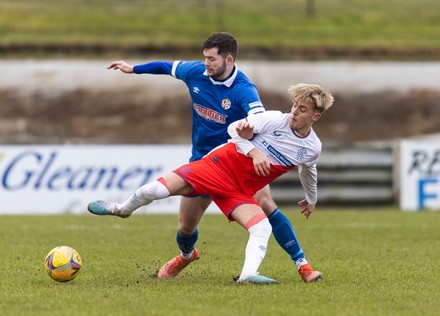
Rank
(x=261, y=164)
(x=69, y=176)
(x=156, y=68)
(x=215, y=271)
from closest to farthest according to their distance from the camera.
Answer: (x=261, y=164) < (x=156, y=68) < (x=215, y=271) < (x=69, y=176)

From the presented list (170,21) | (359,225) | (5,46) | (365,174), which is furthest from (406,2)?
(359,225)

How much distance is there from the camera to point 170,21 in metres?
33.2

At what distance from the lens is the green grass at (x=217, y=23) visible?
31062 millimetres

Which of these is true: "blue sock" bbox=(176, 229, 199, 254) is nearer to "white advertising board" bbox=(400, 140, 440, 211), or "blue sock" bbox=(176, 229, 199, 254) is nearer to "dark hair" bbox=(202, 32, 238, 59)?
"dark hair" bbox=(202, 32, 238, 59)

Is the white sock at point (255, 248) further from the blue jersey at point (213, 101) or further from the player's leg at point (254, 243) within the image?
the blue jersey at point (213, 101)

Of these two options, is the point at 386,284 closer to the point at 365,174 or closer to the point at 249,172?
the point at 249,172

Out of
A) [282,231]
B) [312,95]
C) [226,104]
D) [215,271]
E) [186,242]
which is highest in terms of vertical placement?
[312,95]

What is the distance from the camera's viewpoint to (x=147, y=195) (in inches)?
340

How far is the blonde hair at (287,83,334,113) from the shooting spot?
8.48m

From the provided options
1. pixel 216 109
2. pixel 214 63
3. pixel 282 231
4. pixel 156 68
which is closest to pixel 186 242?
pixel 282 231

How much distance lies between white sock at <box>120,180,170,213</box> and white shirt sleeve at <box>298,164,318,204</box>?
4.11ft

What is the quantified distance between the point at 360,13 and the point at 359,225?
67.6 ft

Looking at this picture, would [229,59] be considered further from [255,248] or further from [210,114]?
[255,248]

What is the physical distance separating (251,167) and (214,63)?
0.98 meters
